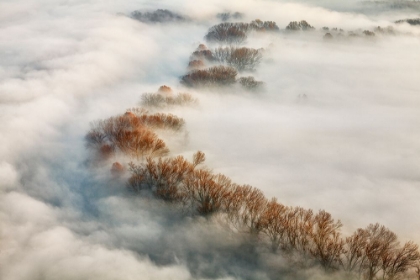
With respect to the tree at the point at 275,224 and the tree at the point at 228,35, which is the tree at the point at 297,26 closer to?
the tree at the point at 228,35

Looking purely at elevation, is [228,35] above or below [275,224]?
above

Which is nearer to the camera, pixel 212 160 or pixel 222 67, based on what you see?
pixel 212 160

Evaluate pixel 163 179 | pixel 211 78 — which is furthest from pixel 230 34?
pixel 163 179

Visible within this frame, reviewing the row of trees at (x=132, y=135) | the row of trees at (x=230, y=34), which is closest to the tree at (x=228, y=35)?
the row of trees at (x=230, y=34)

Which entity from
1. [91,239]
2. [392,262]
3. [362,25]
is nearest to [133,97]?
[91,239]

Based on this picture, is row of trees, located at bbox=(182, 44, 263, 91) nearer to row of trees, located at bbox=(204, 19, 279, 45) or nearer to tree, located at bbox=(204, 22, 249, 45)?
tree, located at bbox=(204, 22, 249, 45)

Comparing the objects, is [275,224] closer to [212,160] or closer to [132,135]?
[212,160]

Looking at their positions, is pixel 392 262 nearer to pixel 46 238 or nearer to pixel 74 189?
pixel 46 238
